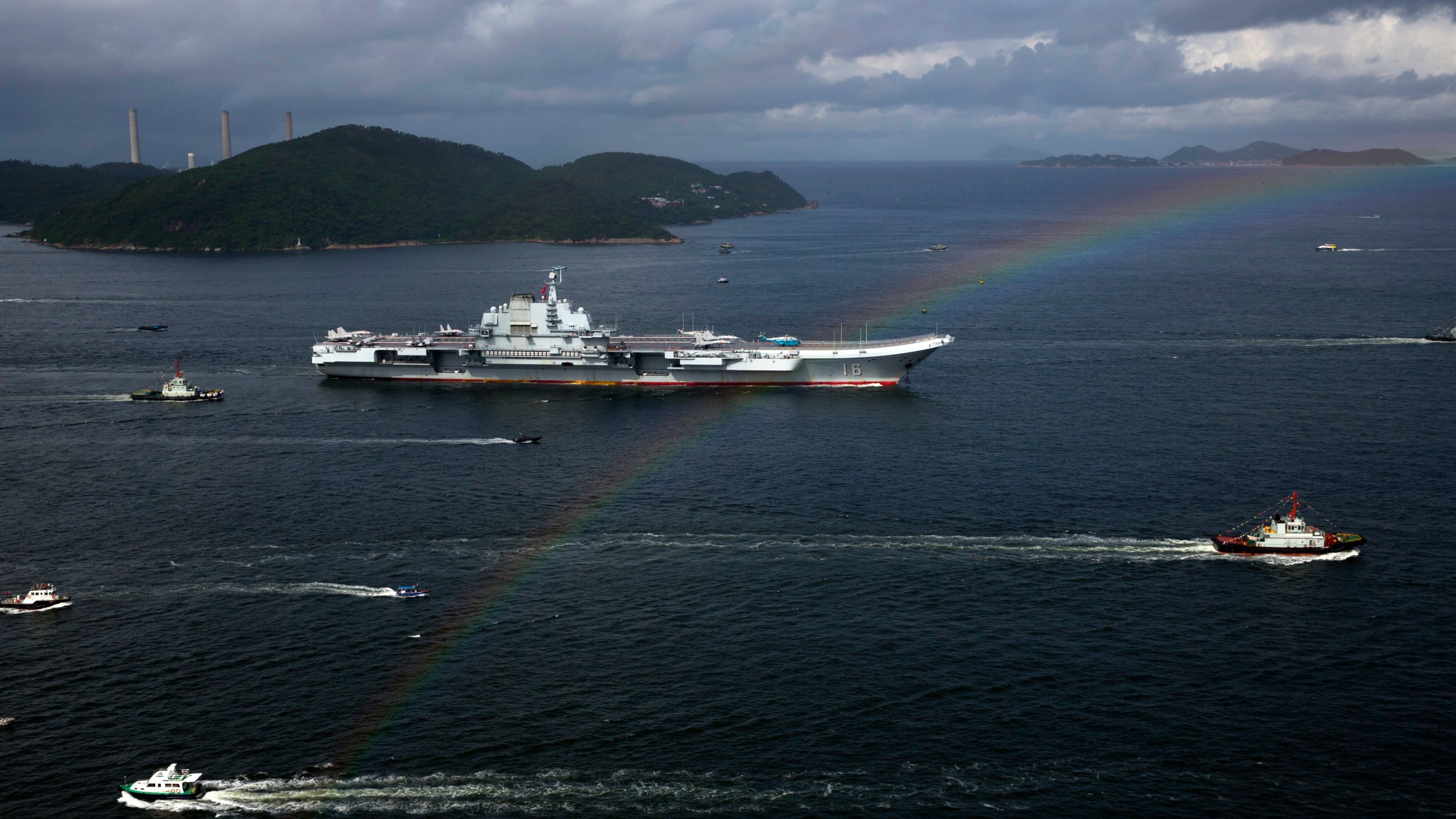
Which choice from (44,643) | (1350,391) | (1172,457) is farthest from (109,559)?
(1350,391)

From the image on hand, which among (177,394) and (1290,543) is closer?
(1290,543)

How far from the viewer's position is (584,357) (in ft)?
390

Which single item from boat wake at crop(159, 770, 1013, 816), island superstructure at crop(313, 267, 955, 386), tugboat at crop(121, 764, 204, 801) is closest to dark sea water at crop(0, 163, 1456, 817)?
boat wake at crop(159, 770, 1013, 816)

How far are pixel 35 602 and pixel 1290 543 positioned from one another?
6747 cm

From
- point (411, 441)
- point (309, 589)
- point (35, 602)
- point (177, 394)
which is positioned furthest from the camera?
point (177, 394)

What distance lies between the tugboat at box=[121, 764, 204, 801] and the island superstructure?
77535 millimetres

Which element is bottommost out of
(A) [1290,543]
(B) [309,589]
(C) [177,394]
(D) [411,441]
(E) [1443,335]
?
(B) [309,589]

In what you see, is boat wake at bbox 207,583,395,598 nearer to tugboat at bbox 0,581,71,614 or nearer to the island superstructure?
tugboat at bbox 0,581,71,614

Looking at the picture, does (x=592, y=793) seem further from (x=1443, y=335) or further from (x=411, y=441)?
(x=1443, y=335)

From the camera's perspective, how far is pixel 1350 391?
340 ft

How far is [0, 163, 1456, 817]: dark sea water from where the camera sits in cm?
4478

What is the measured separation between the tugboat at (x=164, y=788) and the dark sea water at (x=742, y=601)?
1019 millimetres

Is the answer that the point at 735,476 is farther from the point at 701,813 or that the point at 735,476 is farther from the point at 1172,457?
the point at 701,813

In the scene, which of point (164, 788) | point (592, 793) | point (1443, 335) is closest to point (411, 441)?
point (164, 788)
